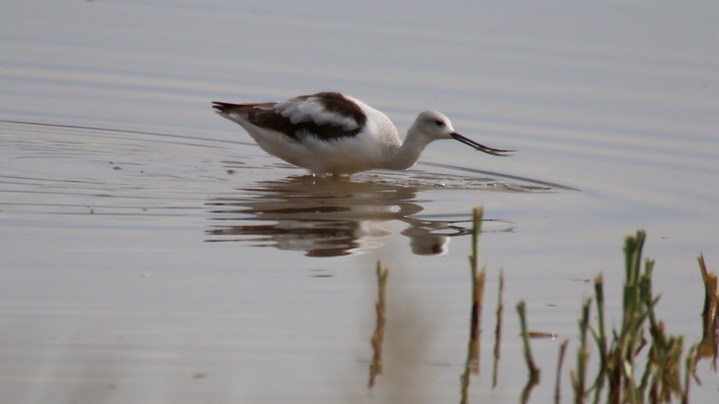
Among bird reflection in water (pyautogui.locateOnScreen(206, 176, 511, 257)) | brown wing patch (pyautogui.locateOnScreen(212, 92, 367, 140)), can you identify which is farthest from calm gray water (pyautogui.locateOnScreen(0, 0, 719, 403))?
brown wing patch (pyautogui.locateOnScreen(212, 92, 367, 140))

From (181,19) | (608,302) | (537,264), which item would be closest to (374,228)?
(537,264)

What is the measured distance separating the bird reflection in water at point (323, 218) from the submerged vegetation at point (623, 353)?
6.87ft

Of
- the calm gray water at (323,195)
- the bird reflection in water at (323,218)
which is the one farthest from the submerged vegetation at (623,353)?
the bird reflection in water at (323,218)

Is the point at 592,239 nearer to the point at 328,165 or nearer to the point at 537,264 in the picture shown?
the point at 537,264

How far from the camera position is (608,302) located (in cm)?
701

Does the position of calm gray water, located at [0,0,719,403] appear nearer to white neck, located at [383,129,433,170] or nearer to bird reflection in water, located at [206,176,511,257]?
bird reflection in water, located at [206,176,511,257]

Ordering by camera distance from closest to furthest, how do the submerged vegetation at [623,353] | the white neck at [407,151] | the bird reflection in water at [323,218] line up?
the submerged vegetation at [623,353] < the bird reflection in water at [323,218] < the white neck at [407,151]

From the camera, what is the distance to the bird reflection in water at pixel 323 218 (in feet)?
26.5

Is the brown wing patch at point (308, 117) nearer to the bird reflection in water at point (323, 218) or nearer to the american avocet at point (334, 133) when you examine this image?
the american avocet at point (334, 133)

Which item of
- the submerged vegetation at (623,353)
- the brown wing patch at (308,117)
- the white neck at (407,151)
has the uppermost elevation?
the brown wing patch at (308,117)

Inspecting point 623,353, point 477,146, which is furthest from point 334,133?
point 623,353

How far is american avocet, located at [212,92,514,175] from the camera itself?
10477 mm

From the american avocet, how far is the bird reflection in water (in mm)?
197

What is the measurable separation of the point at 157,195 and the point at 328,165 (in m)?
1.85
